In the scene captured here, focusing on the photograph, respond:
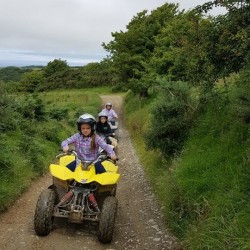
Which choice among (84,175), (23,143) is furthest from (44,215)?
(23,143)

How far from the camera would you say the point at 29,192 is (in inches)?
374

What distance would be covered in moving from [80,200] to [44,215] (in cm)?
68

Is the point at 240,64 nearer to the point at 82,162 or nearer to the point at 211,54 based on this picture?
the point at 211,54

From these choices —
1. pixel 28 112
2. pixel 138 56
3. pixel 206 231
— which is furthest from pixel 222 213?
pixel 138 56

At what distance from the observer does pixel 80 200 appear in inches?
262

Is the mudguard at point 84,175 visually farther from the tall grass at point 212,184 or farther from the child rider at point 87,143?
the tall grass at point 212,184

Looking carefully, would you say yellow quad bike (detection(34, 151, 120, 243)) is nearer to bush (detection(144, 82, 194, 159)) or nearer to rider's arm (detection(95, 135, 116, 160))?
rider's arm (detection(95, 135, 116, 160))

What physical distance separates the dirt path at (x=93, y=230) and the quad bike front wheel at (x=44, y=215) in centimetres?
17

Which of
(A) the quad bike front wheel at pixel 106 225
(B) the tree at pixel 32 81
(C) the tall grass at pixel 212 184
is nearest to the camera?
(C) the tall grass at pixel 212 184

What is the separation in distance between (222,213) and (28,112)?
35.2ft

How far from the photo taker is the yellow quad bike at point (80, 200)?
6367 millimetres

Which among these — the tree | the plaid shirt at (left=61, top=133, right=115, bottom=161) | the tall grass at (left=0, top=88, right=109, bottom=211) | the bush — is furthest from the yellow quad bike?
the tree

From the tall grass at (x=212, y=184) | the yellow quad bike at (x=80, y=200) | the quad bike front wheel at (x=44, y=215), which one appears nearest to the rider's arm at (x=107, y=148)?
the yellow quad bike at (x=80, y=200)

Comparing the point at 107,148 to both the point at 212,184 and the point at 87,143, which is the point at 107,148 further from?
the point at 212,184
